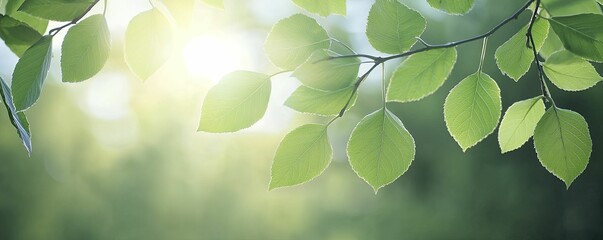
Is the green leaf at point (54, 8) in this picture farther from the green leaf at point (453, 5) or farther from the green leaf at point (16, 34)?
the green leaf at point (453, 5)

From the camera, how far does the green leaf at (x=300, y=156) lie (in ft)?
0.94

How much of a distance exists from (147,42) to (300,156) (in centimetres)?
9

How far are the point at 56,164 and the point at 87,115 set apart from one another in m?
0.56

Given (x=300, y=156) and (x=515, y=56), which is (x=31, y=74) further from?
(x=515, y=56)

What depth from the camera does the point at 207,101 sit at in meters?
0.28

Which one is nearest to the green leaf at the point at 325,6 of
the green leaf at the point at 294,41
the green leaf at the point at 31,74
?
the green leaf at the point at 294,41

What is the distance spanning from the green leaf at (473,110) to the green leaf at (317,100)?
6 cm

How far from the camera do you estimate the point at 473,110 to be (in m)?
0.31

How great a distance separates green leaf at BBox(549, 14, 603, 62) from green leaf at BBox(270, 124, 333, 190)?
0.40 feet

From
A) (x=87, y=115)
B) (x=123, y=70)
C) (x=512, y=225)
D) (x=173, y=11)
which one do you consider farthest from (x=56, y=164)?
(x=173, y=11)

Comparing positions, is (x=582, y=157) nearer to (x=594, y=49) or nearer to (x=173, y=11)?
(x=594, y=49)

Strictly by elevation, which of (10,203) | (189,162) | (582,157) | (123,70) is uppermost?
(582,157)

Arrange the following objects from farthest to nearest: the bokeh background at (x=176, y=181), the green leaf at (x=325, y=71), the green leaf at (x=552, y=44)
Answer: the bokeh background at (x=176, y=181), the green leaf at (x=552, y=44), the green leaf at (x=325, y=71)

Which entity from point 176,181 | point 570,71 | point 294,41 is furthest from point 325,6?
point 176,181
